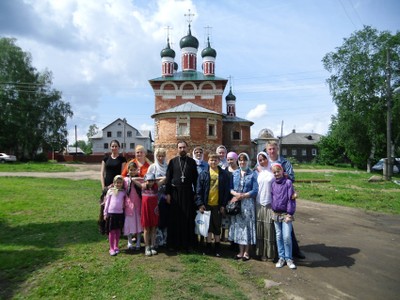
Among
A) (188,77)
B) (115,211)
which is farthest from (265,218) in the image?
(188,77)

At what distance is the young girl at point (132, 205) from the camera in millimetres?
5461

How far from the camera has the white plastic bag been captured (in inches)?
206

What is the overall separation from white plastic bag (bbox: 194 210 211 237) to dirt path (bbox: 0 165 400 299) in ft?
1.84

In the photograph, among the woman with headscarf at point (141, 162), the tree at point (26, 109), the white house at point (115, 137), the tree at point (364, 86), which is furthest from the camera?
the white house at point (115, 137)

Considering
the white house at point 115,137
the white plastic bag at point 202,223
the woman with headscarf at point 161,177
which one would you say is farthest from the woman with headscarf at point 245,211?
the white house at point 115,137

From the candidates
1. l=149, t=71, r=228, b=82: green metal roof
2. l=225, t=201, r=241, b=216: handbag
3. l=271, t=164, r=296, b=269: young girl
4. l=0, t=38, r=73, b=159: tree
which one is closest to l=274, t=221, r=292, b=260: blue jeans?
l=271, t=164, r=296, b=269: young girl

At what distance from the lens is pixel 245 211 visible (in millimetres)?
5230

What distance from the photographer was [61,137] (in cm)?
4075

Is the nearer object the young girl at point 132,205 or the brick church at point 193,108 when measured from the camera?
the young girl at point 132,205

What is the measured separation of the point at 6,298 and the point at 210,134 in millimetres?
25754

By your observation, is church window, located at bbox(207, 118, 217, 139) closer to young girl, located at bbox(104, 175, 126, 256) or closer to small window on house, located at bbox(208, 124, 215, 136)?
small window on house, located at bbox(208, 124, 215, 136)

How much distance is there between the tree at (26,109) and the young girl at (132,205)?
36863 millimetres

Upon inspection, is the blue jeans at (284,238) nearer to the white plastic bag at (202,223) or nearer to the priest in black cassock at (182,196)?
the white plastic bag at (202,223)

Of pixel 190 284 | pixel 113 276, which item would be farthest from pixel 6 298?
pixel 190 284
